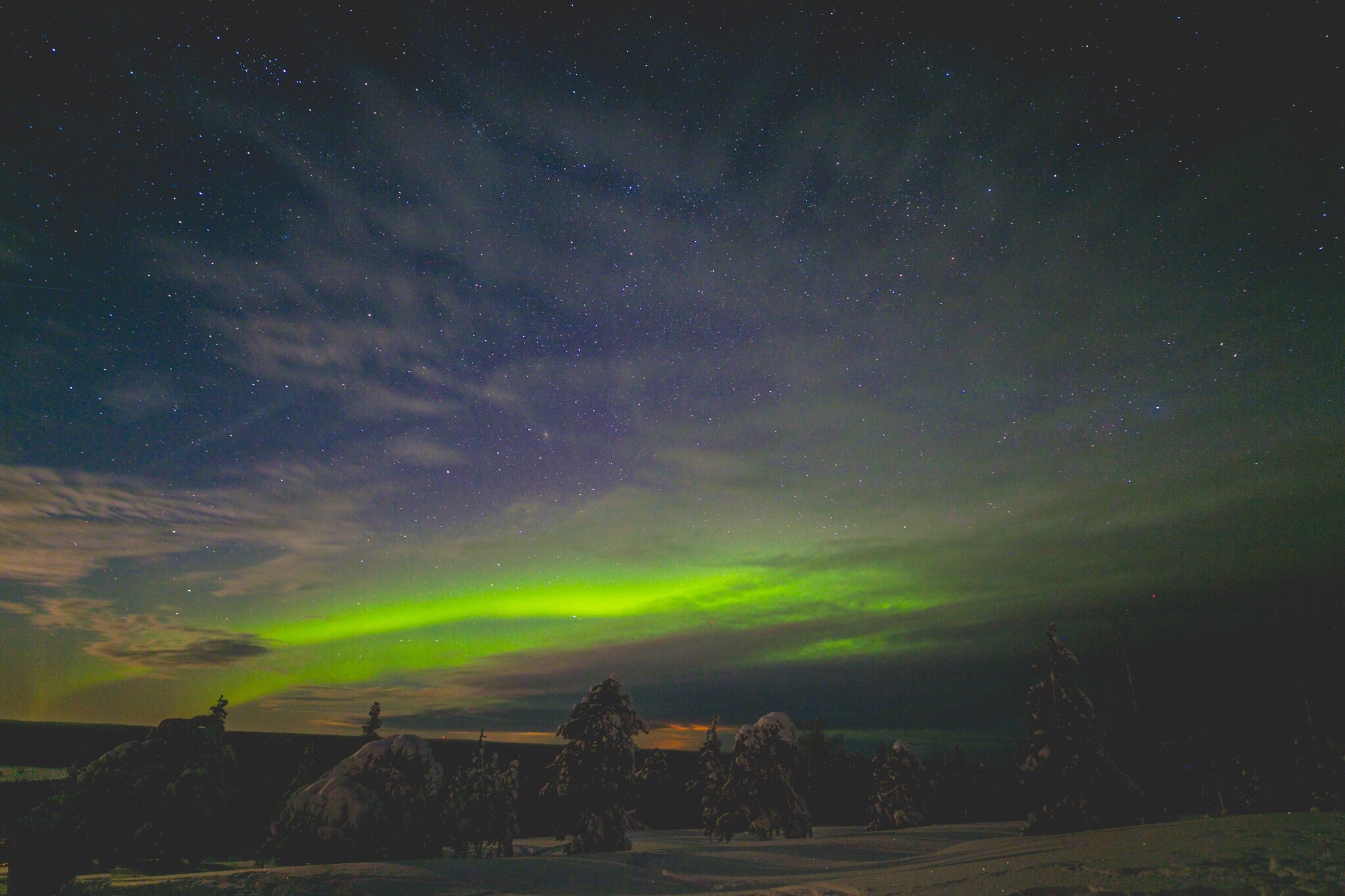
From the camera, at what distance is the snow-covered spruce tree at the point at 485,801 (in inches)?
943

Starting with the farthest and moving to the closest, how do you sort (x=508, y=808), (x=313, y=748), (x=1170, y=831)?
(x=313, y=748)
(x=508, y=808)
(x=1170, y=831)

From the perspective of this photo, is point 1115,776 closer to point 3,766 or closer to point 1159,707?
point 1159,707

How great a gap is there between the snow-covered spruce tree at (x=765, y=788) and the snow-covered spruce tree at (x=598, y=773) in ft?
24.3

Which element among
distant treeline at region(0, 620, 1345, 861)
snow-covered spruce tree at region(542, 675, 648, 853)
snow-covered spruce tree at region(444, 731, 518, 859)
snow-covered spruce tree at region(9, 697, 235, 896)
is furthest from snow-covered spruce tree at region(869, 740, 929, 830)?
snow-covered spruce tree at region(9, 697, 235, 896)

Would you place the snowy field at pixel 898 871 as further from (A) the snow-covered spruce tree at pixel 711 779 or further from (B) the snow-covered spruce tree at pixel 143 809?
(A) the snow-covered spruce tree at pixel 711 779

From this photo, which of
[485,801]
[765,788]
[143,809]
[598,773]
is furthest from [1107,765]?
[143,809]

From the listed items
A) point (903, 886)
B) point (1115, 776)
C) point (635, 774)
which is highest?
point (903, 886)

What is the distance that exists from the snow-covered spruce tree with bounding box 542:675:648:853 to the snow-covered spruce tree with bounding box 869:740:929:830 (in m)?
19.9

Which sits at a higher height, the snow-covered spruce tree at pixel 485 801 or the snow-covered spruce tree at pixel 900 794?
the snow-covered spruce tree at pixel 485 801

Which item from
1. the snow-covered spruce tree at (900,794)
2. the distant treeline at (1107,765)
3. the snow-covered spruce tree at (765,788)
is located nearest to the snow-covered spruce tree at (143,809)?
the distant treeline at (1107,765)

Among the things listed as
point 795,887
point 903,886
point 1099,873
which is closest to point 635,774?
point 795,887

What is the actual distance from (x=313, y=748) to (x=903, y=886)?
37.1 m

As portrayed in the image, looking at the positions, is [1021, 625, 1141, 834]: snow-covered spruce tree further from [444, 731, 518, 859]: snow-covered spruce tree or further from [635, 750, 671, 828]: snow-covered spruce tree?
[444, 731, 518, 859]: snow-covered spruce tree

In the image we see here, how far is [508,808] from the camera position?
85.9ft
